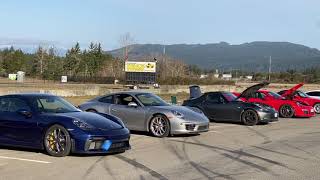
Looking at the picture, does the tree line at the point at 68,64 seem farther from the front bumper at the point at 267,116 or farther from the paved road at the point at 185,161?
the paved road at the point at 185,161

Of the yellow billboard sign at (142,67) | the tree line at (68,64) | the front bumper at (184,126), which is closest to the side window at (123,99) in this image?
the front bumper at (184,126)

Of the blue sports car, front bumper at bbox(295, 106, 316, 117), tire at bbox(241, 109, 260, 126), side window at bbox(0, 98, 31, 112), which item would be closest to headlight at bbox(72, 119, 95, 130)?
the blue sports car

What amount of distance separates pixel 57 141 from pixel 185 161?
2.60m

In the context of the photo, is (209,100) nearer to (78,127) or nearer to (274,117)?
(274,117)

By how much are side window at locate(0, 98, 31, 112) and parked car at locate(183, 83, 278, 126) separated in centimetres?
943

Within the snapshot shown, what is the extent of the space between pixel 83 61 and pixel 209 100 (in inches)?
3439

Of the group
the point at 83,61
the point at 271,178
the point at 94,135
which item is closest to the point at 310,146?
the point at 271,178

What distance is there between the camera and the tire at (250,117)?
60.8 ft

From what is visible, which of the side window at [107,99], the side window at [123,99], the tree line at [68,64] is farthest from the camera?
the tree line at [68,64]

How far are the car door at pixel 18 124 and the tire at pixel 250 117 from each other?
378 inches

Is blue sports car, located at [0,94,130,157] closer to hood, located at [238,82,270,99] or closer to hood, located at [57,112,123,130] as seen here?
hood, located at [57,112,123,130]

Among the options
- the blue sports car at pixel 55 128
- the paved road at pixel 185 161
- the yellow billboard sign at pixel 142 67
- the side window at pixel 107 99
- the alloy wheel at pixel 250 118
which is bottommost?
the paved road at pixel 185 161

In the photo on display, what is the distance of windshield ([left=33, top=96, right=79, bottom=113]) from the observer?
1109 cm

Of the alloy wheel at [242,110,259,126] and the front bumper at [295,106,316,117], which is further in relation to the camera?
the front bumper at [295,106,316,117]
